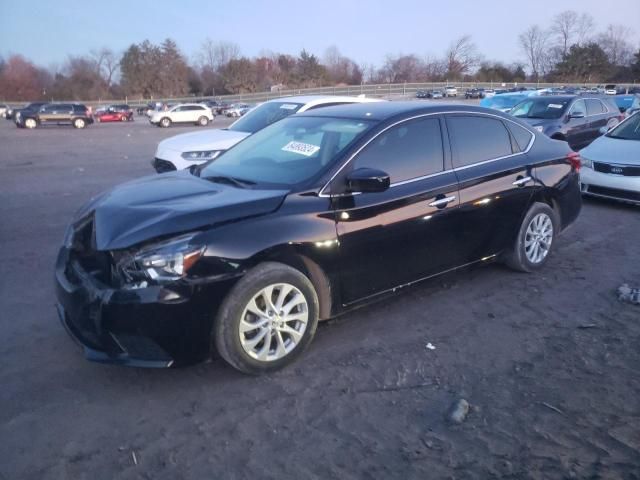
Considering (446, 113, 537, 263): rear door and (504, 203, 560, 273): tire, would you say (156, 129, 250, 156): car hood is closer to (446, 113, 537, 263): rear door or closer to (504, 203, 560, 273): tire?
(446, 113, 537, 263): rear door

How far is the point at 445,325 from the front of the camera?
410 cm

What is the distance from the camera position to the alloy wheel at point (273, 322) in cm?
329

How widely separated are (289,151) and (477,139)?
171cm

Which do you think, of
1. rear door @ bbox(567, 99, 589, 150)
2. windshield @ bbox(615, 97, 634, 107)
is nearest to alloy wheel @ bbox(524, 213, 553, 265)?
rear door @ bbox(567, 99, 589, 150)

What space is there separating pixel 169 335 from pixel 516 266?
3.47 m

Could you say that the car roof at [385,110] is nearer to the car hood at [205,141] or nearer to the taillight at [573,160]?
the taillight at [573,160]

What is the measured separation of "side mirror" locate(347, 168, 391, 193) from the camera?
3.58 meters

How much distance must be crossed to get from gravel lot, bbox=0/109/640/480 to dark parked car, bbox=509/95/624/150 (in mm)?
8018

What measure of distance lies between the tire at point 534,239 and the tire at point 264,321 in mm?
2433

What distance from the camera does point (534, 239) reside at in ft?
16.9

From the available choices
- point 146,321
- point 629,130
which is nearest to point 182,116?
point 629,130

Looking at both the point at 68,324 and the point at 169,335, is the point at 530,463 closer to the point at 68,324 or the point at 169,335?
the point at 169,335

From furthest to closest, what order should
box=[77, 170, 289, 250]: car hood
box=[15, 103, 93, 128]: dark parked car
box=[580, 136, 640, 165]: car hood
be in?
box=[15, 103, 93, 128]: dark parked car
box=[580, 136, 640, 165]: car hood
box=[77, 170, 289, 250]: car hood

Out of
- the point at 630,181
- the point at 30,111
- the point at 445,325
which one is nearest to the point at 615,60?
Answer: the point at 30,111
